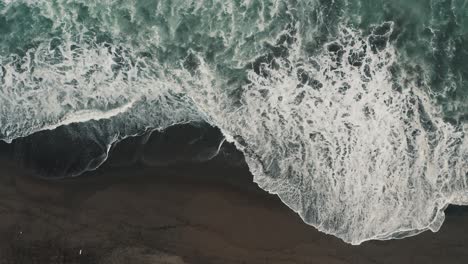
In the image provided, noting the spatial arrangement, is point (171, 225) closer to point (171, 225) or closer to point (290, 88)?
point (171, 225)

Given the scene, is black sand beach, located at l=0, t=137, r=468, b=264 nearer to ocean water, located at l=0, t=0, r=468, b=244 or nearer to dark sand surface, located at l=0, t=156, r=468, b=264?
dark sand surface, located at l=0, t=156, r=468, b=264

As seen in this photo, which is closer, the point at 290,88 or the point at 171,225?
the point at 290,88

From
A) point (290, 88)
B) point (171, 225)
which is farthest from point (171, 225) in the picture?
point (290, 88)

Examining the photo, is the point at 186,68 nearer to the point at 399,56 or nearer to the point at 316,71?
the point at 316,71

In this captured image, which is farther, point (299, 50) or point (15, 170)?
point (15, 170)

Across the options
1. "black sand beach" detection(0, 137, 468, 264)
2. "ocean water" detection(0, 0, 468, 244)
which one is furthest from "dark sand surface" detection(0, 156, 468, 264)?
"ocean water" detection(0, 0, 468, 244)

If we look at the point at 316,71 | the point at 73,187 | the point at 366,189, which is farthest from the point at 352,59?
the point at 73,187

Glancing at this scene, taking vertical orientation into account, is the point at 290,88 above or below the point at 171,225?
above
